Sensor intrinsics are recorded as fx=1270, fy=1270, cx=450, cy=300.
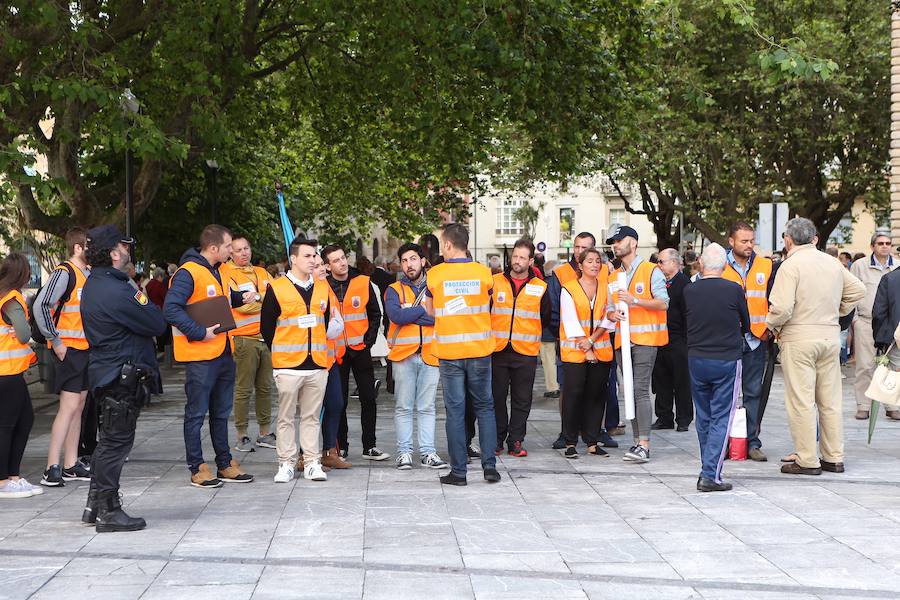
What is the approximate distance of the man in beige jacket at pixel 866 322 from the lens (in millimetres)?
14094

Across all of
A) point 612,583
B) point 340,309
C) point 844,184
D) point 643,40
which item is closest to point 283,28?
point 643,40

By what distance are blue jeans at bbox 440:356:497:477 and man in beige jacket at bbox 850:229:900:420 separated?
583cm

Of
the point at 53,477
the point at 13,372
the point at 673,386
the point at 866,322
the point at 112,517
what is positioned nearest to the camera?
the point at 112,517

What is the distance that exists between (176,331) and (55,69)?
635cm

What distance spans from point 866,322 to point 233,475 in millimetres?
8016

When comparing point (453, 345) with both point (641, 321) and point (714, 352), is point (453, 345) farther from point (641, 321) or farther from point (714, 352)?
point (641, 321)

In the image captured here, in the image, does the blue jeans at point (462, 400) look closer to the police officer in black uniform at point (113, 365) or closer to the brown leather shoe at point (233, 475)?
the brown leather shoe at point (233, 475)

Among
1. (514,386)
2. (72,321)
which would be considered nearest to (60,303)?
(72,321)

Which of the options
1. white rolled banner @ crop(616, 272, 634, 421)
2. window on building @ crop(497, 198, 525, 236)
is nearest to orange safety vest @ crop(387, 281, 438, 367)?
white rolled banner @ crop(616, 272, 634, 421)

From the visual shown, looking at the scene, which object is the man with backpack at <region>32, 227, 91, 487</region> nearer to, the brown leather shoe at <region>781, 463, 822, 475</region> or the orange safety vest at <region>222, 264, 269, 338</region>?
the orange safety vest at <region>222, 264, 269, 338</region>

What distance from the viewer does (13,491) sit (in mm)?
9188

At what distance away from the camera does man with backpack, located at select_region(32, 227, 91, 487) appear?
376 inches

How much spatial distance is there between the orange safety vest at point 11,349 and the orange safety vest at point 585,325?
4.36 m

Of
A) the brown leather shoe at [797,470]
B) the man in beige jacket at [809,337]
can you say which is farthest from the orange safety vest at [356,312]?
the brown leather shoe at [797,470]
